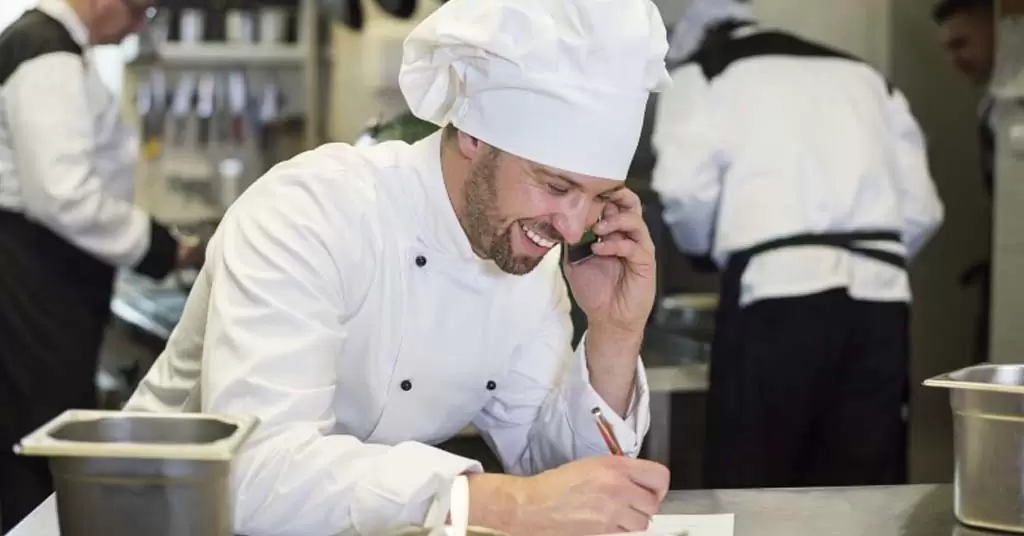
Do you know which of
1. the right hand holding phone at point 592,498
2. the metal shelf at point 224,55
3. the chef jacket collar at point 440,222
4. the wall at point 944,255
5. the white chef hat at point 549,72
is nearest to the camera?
the right hand holding phone at point 592,498

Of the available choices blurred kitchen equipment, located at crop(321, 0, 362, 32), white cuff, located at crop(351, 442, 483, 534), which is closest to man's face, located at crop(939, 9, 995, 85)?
blurred kitchen equipment, located at crop(321, 0, 362, 32)

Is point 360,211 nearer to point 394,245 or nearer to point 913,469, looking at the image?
point 394,245

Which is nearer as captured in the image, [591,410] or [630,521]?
[630,521]

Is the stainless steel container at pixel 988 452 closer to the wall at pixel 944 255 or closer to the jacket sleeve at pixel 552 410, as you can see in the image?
the jacket sleeve at pixel 552 410

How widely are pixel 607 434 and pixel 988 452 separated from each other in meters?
0.40

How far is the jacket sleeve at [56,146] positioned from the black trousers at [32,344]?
53 mm

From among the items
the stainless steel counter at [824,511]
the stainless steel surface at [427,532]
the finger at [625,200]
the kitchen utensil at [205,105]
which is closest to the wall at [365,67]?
the kitchen utensil at [205,105]

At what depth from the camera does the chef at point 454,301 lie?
1065mm

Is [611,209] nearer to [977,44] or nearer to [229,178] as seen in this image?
[977,44]

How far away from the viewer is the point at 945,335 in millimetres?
3381

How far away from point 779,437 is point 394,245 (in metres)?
1.49

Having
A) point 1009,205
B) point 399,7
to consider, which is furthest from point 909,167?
point 399,7

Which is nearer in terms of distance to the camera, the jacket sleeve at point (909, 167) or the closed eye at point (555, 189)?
the closed eye at point (555, 189)

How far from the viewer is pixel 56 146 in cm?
238
